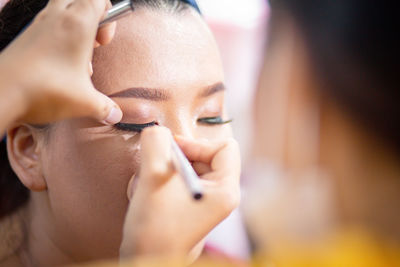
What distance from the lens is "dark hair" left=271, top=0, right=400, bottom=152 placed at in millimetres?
667

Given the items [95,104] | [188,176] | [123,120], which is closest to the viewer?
[188,176]

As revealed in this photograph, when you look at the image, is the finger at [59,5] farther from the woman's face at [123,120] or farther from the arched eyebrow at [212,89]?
the arched eyebrow at [212,89]

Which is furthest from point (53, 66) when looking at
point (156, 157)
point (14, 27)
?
point (14, 27)

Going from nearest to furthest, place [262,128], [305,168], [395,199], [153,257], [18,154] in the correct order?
[153,257] → [395,199] → [18,154] → [305,168] → [262,128]

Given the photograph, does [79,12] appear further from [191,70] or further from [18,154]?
[18,154]

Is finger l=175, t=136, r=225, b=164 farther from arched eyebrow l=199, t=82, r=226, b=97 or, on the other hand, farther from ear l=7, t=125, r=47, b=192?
ear l=7, t=125, r=47, b=192

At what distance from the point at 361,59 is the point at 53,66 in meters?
0.45

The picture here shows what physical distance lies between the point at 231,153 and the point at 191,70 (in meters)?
0.24

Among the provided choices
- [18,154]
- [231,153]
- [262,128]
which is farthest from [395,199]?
[262,128]

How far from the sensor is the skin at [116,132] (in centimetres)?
82

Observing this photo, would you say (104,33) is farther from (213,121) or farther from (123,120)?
(213,121)

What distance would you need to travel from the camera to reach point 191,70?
34.0 inches

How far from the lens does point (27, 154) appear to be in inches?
36.1

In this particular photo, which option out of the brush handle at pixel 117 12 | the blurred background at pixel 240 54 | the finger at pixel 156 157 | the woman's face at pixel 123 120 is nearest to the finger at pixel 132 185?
the woman's face at pixel 123 120
